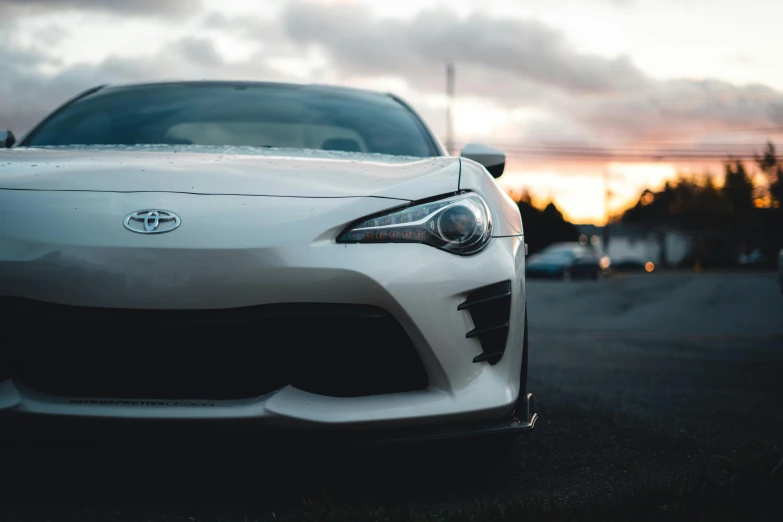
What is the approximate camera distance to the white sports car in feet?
6.94

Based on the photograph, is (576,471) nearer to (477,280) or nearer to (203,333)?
(477,280)

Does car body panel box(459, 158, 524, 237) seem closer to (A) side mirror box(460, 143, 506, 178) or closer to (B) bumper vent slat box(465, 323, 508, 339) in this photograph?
(B) bumper vent slat box(465, 323, 508, 339)

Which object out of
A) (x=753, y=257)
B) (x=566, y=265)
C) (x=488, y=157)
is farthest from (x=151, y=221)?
(x=753, y=257)

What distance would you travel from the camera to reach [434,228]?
2348 millimetres

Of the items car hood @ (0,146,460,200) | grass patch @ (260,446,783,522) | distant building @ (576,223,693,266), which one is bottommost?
distant building @ (576,223,693,266)

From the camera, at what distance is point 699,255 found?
68000 millimetres

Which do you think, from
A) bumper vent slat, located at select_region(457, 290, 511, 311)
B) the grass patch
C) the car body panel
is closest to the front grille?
bumper vent slat, located at select_region(457, 290, 511, 311)

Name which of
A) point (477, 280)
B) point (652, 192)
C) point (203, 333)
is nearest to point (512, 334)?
point (477, 280)

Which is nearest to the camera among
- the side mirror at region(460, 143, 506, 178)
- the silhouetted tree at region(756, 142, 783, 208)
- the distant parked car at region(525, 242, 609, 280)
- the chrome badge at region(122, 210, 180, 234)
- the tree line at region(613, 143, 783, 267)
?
the chrome badge at region(122, 210, 180, 234)

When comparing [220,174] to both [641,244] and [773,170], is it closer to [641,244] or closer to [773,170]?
[773,170]

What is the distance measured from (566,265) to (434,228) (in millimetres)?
25876

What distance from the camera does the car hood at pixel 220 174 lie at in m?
2.38

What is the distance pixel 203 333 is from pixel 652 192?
115 metres

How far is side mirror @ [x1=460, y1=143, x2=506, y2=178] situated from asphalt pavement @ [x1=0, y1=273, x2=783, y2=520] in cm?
108
